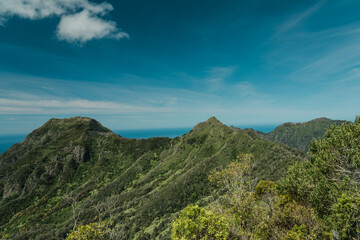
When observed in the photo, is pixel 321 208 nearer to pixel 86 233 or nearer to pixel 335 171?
pixel 335 171

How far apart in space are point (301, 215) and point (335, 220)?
5.07 m

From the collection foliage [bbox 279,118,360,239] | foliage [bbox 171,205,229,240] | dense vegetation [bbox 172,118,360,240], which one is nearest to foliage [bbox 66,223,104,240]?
foliage [bbox 171,205,229,240]

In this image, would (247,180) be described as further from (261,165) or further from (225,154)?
(225,154)

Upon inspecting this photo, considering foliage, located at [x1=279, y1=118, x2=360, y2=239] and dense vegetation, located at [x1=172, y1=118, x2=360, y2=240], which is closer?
dense vegetation, located at [x1=172, y1=118, x2=360, y2=240]

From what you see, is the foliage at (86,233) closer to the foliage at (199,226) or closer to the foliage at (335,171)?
the foliage at (199,226)

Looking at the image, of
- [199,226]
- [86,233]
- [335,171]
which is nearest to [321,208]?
[335,171]

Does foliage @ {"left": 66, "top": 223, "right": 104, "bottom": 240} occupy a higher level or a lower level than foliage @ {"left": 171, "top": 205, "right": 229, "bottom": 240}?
lower

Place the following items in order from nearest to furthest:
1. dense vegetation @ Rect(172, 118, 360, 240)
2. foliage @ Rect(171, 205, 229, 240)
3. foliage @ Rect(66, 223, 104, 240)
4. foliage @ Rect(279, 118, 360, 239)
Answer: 1. foliage @ Rect(171, 205, 229, 240)
2. foliage @ Rect(66, 223, 104, 240)
3. dense vegetation @ Rect(172, 118, 360, 240)
4. foliage @ Rect(279, 118, 360, 239)

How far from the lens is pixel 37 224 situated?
178 m

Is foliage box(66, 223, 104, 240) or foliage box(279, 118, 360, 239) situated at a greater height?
foliage box(279, 118, 360, 239)

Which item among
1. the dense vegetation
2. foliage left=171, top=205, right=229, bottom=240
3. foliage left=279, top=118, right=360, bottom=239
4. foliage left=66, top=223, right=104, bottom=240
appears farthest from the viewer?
foliage left=279, top=118, right=360, bottom=239

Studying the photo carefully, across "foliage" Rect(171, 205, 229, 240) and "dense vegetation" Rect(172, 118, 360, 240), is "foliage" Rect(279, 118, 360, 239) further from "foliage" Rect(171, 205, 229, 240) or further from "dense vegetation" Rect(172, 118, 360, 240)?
"foliage" Rect(171, 205, 229, 240)

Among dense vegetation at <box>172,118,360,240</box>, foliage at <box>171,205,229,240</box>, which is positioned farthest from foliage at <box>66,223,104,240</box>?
dense vegetation at <box>172,118,360,240</box>

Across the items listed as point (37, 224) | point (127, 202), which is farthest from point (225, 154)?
point (37, 224)
